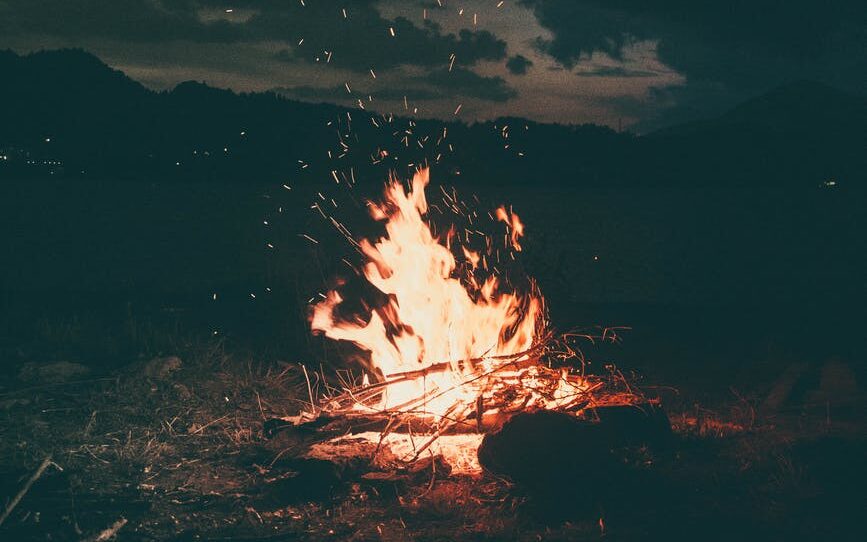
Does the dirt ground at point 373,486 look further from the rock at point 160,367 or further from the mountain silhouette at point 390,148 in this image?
the mountain silhouette at point 390,148

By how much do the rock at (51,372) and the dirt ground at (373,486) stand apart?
0.52 meters

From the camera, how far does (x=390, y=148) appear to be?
46.5 m

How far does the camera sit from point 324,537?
3.85 metres

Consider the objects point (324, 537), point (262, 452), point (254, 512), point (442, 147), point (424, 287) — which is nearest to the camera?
point (324, 537)

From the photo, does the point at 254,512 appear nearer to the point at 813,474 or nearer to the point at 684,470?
the point at 684,470

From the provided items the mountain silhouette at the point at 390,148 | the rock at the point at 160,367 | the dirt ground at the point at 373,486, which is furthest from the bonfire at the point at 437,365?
the mountain silhouette at the point at 390,148

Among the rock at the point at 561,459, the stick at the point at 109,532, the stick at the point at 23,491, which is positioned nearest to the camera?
the stick at the point at 109,532

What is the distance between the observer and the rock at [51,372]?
20.4ft

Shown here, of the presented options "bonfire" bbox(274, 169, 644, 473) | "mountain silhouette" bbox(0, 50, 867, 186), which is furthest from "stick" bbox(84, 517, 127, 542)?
"mountain silhouette" bbox(0, 50, 867, 186)

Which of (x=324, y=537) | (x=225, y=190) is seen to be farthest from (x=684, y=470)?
(x=225, y=190)

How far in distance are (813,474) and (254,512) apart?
3199 millimetres

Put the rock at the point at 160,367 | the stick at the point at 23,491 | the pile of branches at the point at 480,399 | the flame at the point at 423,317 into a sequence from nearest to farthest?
the stick at the point at 23,491
the pile of branches at the point at 480,399
the flame at the point at 423,317
the rock at the point at 160,367

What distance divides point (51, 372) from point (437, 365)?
3.41m

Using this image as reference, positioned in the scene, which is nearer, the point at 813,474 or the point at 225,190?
the point at 813,474
